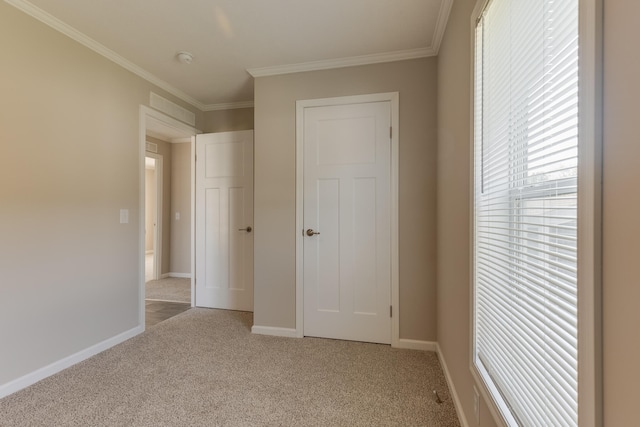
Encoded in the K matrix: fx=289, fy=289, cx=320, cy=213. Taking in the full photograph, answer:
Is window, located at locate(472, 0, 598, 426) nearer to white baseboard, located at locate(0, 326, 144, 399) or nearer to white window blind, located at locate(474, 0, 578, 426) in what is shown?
white window blind, located at locate(474, 0, 578, 426)

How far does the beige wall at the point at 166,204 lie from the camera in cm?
509

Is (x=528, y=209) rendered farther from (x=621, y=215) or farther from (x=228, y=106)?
(x=228, y=106)

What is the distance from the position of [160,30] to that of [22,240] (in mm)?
1754

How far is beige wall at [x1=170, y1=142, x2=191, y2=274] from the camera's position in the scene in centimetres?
522

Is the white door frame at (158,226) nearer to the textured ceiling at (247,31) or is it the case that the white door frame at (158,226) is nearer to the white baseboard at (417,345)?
the textured ceiling at (247,31)

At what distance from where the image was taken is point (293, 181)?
2.71m

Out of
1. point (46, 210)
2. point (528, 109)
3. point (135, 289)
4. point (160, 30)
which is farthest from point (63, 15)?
point (528, 109)

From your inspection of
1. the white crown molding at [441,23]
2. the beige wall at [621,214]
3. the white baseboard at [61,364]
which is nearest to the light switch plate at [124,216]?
the white baseboard at [61,364]

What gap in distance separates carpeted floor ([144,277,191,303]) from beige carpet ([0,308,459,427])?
4.57 ft

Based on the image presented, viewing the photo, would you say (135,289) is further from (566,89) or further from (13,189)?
(566,89)

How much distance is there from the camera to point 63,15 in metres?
2.03

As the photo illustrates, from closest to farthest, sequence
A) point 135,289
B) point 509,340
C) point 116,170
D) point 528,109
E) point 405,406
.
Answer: point 528,109 → point 509,340 → point 405,406 → point 116,170 → point 135,289

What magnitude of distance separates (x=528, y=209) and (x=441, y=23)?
5.78 ft

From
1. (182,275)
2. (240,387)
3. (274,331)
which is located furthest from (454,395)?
(182,275)
